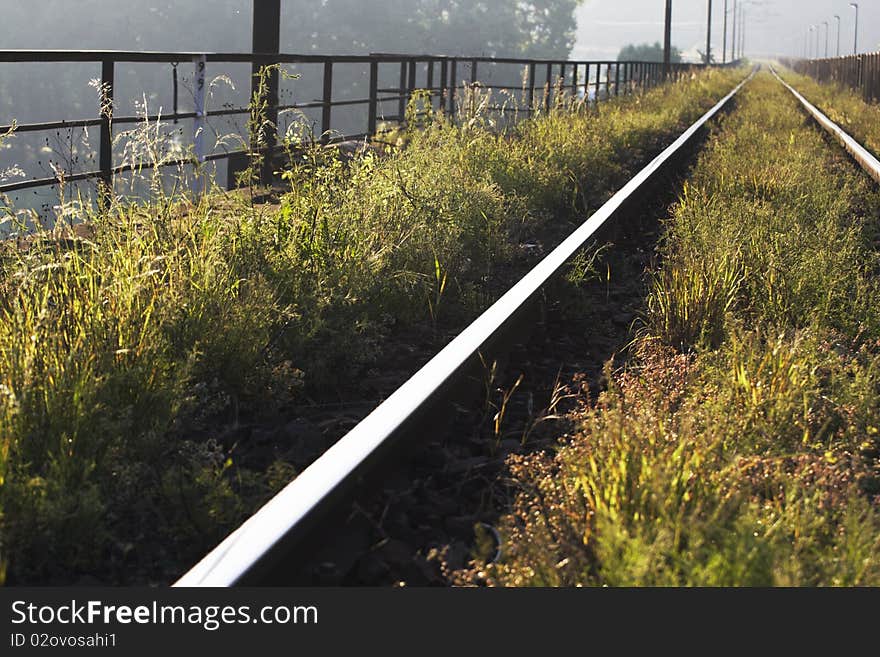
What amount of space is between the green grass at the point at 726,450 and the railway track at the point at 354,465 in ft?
1.24

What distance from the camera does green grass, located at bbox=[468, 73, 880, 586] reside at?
274cm

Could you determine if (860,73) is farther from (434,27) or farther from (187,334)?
(187,334)

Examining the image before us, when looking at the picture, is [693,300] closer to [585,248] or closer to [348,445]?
[585,248]

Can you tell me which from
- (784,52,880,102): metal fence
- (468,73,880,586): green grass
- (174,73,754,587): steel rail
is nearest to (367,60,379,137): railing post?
(468,73,880,586): green grass

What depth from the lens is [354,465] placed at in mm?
3109

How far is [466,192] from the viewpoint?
8.30m

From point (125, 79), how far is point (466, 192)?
223ft

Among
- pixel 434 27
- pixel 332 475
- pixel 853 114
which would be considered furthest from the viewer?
pixel 434 27

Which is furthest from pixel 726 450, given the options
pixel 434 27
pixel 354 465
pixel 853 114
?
pixel 434 27

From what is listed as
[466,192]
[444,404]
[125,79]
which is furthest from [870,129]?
[125,79]

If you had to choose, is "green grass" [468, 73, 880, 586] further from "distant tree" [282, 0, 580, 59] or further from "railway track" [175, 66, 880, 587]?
"distant tree" [282, 0, 580, 59]

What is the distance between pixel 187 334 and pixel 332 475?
66.2 inches

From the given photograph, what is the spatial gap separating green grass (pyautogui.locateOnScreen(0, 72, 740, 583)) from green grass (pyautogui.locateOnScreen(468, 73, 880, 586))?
3.22 feet

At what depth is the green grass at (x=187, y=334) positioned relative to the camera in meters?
3.18
